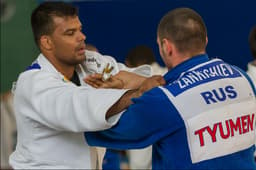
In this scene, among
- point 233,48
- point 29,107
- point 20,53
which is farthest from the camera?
point 20,53

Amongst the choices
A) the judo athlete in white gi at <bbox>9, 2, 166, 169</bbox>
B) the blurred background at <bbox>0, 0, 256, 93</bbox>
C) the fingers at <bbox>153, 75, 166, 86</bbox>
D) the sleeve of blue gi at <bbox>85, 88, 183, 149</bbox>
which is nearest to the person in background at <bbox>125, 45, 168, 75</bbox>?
the blurred background at <bbox>0, 0, 256, 93</bbox>

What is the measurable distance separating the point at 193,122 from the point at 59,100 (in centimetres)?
60

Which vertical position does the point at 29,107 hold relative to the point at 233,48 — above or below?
below

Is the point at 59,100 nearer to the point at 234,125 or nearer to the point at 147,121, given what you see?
the point at 147,121

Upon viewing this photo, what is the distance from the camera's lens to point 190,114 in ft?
7.98

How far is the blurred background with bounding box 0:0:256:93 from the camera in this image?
689 cm

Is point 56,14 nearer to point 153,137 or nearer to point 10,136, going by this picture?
point 153,137

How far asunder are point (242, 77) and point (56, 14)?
1.05m

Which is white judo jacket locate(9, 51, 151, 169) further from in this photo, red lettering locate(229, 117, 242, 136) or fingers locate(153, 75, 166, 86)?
red lettering locate(229, 117, 242, 136)

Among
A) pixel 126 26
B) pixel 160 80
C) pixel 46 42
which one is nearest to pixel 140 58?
pixel 126 26

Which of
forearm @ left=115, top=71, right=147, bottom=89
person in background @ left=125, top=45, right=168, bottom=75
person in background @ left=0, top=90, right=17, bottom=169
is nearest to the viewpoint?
forearm @ left=115, top=71, right=147, bottom=89

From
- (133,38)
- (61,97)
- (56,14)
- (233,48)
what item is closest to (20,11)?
(133,38)

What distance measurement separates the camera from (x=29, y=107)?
2822 mm

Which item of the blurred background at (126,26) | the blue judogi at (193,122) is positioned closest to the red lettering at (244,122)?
the blue judogi at (193,122)
